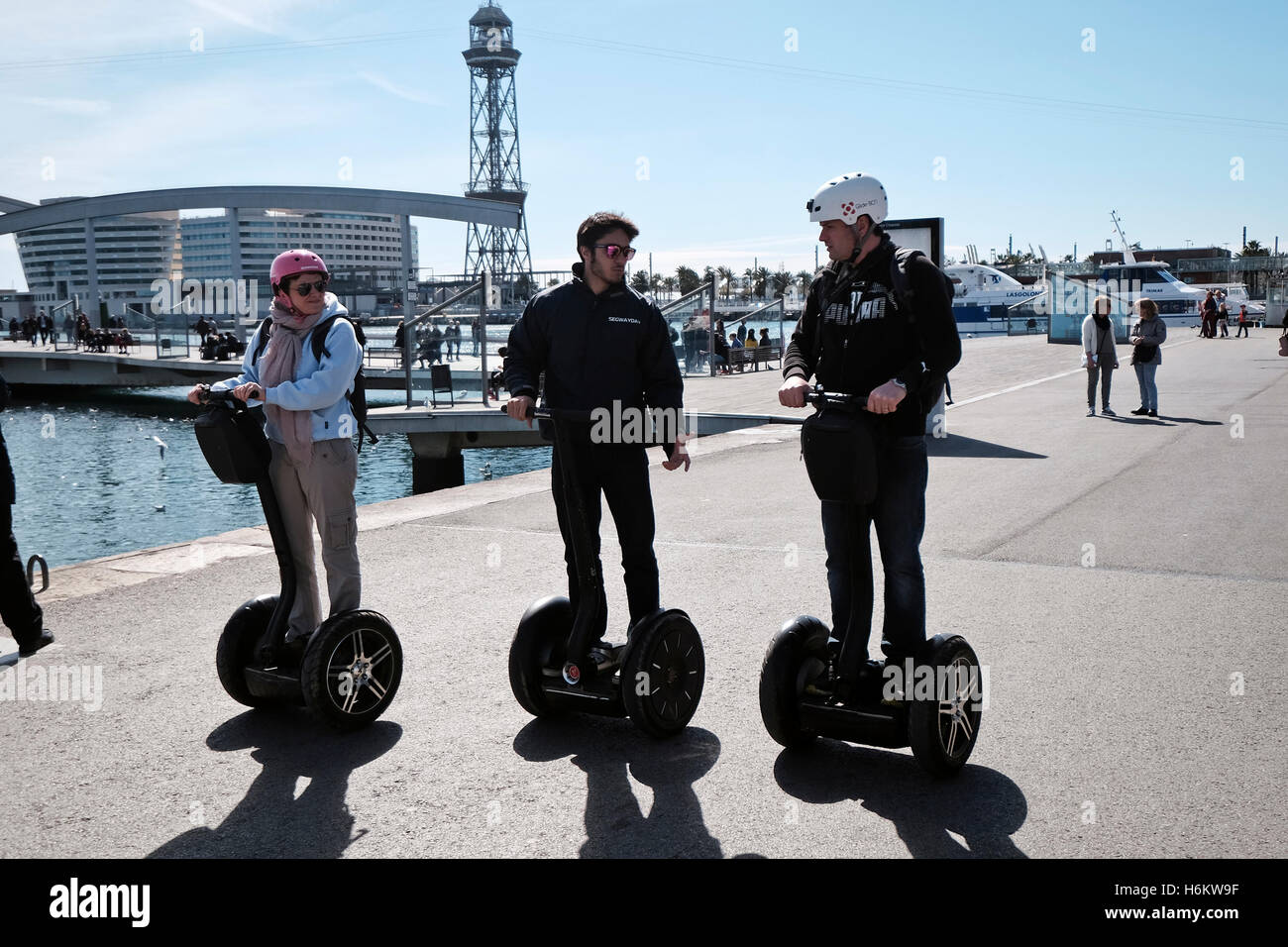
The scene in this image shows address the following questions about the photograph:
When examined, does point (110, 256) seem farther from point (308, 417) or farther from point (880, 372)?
point (880, 372)

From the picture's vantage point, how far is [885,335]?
4.00 metres

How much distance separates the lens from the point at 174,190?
52156 millimetres

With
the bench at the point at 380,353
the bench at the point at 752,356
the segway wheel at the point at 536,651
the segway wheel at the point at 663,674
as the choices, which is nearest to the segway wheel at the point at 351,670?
the segway wheel at the point at 536,651

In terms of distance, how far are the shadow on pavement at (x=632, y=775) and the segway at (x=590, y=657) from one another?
0.11m

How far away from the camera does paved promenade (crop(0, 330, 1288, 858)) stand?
12.0 feet

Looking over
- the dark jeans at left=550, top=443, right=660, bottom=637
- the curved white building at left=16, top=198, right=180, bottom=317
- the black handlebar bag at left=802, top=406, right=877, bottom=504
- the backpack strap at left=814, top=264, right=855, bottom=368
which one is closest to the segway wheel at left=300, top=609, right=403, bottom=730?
the dark jeans at left=550, top=443, right=660, bottom=637

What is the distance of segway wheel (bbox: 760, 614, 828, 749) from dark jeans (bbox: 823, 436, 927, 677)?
141mm

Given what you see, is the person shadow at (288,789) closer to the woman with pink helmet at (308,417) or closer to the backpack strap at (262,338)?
the woman with pink helmet at (308,417)

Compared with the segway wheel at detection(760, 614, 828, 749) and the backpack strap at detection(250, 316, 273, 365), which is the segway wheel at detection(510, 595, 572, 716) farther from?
the backpack strap at detection(250, 316, 273, 365)

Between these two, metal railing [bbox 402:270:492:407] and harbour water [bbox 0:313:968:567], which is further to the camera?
metal railing [bbox 402:270:492:407]

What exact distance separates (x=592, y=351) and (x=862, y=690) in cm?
165

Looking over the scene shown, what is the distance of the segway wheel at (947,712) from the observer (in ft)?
12.7

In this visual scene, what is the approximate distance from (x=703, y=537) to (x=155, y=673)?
430 centimetres
